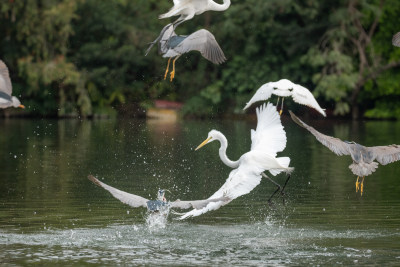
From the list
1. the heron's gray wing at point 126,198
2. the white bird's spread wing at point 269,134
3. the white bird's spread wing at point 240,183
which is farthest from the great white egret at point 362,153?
the heron's gray wing at point 126,198

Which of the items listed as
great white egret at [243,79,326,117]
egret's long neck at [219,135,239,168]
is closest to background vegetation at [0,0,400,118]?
great white egret at [243,79,326,117]

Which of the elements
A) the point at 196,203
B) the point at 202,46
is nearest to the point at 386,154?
the point at 196,203

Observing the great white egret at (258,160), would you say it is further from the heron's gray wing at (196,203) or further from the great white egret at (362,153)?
the great white egret at (362,153)

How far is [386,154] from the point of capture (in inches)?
477

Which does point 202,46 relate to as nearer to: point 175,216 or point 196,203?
point 175,216

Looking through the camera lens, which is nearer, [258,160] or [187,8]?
[258,160]

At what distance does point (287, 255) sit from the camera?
10633 millimetres

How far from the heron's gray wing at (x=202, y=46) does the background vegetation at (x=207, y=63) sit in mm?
23057

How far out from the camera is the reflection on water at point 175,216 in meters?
10.8

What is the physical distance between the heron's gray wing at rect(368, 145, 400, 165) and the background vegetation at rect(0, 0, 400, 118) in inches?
970

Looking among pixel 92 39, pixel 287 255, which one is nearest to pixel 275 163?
pixel 287 255

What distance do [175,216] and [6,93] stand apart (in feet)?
9.48

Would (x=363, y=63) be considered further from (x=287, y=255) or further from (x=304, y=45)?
(x=287, y=255)

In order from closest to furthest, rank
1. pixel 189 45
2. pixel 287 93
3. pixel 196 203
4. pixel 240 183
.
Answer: pixel 196 203 → pixel 240 183 → pixel 189 45 → pixel 287 93
